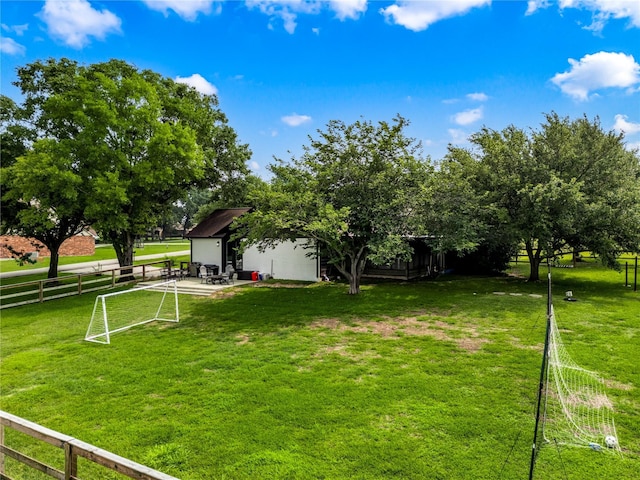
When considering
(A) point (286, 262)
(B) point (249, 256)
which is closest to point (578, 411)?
(A) point (286, 262)

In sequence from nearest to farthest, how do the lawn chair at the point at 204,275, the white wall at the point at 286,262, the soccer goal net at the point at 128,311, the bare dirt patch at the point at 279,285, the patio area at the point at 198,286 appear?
1. the soccer goal net at the point at 128,311
2. the patio area at the point at 198,286
3. the bare dirt patch at the point at 279,285
4. the lawn chair at the point at 204,275
5. the white wall at the point at 286,262

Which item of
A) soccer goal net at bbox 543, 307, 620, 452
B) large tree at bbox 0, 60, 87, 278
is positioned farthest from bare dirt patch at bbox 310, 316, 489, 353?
large tree at bbox 0, 60, 87, 278

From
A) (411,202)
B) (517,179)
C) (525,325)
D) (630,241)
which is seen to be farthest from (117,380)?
(630,241)

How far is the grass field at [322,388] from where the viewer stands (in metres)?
4.44

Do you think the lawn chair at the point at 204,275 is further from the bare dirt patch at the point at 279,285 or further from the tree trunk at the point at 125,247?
the tree trunk at the point at 125,247

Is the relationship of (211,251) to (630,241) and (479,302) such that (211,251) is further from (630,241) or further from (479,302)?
(630,241)

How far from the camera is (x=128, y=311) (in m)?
12.9

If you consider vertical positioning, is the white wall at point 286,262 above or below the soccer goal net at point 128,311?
above

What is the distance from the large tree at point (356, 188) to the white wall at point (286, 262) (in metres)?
4.30

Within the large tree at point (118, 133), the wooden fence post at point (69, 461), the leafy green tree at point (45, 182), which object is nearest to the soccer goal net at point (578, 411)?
the wooden fence post at point (69, 461)

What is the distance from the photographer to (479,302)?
13516mm

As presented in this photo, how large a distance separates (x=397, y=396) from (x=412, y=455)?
63.0 inches

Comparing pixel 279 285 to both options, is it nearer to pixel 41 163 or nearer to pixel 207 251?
pixel 207 251

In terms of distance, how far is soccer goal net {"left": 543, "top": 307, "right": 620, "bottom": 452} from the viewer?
4.80 m
